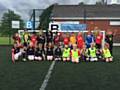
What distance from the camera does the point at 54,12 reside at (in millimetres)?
57219

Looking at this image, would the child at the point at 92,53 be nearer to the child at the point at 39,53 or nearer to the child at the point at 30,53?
the child at the point at 39,53

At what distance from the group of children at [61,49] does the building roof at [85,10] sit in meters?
29.9

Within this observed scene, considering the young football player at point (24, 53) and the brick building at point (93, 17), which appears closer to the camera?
the young football player at point (24, 53)

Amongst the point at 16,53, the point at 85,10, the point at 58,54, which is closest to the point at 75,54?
the point at 58,54

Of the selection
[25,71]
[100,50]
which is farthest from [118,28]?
[25,71]

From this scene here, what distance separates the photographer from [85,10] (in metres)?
56.1

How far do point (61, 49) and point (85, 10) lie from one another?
32.8 meters

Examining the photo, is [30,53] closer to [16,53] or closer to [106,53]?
[16,53]

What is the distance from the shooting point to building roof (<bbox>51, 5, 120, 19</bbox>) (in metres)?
56.0

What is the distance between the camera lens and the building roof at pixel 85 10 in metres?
56.0

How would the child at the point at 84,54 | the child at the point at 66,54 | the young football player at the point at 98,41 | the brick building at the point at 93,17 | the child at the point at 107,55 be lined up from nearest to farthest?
the child at the point at 107,55 < the child at the point at 66,54 < the child at the point at 84,54 < the young football player at the point at 98,41 < the brick building at the point at 93,17

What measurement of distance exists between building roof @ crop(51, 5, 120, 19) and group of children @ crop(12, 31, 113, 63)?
97.9 ft

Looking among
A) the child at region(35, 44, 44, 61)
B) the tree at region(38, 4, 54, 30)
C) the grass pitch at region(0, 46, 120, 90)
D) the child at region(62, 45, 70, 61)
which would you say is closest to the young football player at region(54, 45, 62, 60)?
the child at region(62, 45, 70, 61)

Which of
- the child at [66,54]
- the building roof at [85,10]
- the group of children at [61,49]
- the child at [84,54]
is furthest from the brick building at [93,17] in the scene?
the child at [66,54]
